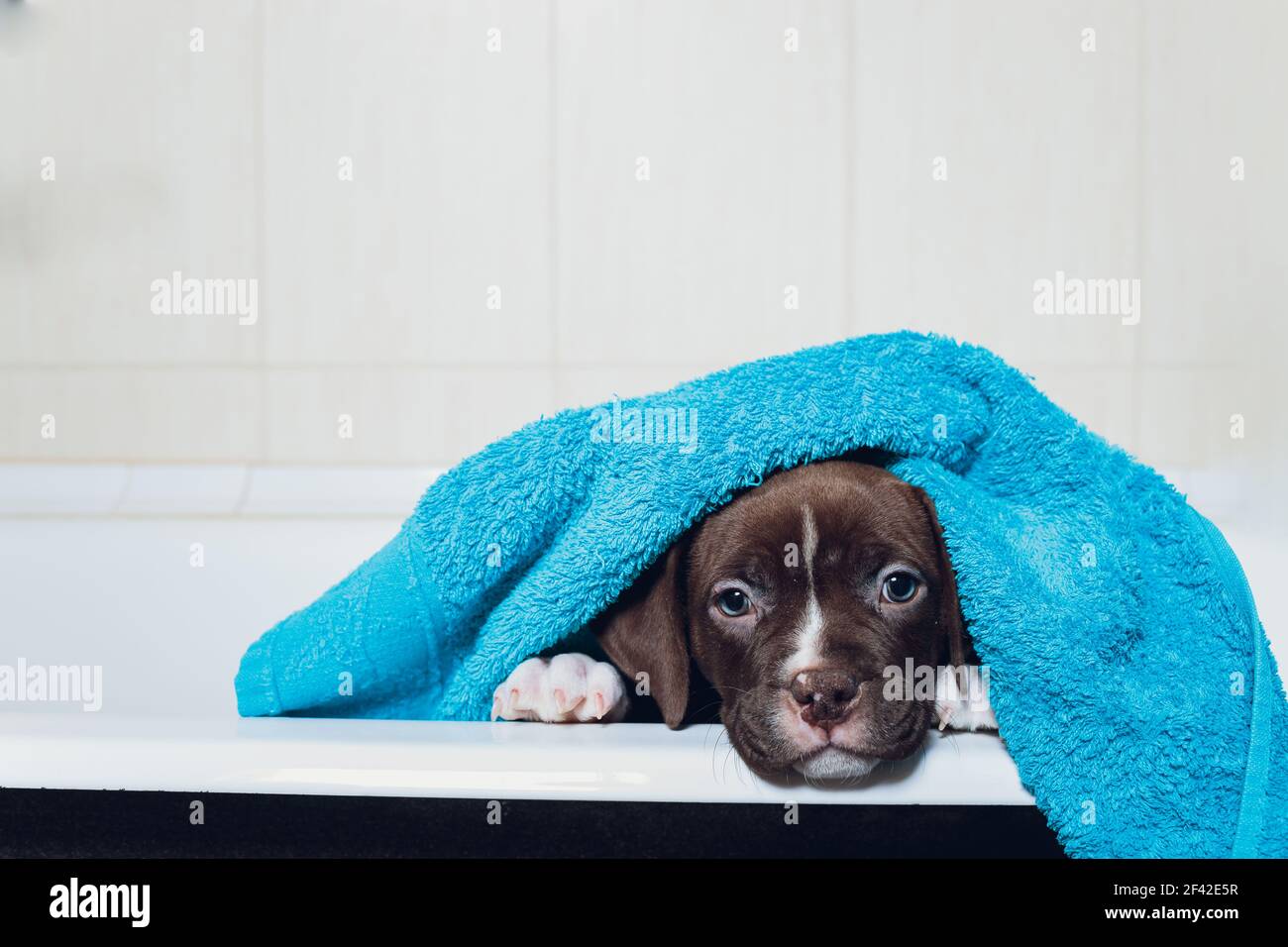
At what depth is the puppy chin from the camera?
1.26m

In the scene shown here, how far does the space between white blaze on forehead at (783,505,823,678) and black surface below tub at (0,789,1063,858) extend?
0.61 feet

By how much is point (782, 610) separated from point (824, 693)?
0.26 meters

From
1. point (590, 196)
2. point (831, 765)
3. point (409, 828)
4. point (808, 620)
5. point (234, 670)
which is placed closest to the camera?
point (831, 765)

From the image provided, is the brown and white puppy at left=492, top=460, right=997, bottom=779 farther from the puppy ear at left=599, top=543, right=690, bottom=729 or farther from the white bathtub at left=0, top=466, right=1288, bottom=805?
the white bathtub at left=0, top=466, right=1288, bottom=805

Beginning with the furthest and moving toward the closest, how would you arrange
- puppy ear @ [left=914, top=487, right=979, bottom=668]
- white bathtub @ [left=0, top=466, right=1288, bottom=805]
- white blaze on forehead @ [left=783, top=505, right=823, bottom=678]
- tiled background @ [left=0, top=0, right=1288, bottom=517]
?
1. tiled background @ [left=0, top=0, right=1288, bottom=517]
2. puppy ear @ [left=914, top=487, right=979, bottom=668]
3. white blaze on forehead @ [left=783, top=505, right=823, bottom=678]
4. white bathtub @ [left=0, top=466, right=1288, bottom=805]

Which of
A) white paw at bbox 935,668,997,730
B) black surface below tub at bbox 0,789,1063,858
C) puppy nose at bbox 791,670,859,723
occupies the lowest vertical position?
black surface below tub at bbox 0,789,1063,858

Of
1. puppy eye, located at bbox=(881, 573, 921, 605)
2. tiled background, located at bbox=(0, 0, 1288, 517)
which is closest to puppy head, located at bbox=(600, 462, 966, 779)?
puppy eye, located at bbox=(881, 573, 921, 605)

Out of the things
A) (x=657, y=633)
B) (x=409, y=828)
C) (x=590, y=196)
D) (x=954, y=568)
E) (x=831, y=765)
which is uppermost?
(x=590, y=196)

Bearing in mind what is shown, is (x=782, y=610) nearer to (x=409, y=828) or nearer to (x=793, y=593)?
(x=793, y=593)

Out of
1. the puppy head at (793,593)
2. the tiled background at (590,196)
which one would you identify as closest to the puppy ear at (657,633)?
the puppy head at (793,593)

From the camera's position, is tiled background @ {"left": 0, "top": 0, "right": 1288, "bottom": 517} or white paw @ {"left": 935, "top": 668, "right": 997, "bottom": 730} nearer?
white paw @ {"left": 935, "top": 668, "right": 997, "bottom": 730}

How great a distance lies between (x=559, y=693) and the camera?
1.47m

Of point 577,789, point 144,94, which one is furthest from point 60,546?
point 577,789

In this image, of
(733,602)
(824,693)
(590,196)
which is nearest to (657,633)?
(733,602)
